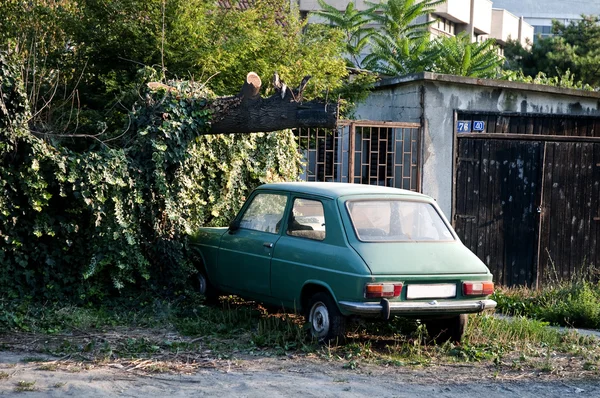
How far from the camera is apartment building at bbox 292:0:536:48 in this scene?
32741mm

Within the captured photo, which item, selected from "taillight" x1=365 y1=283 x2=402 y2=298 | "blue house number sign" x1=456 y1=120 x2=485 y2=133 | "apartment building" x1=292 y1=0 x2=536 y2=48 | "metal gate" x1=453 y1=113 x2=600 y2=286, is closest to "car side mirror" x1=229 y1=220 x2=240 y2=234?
"taillight" x1=365 y1=283 x2=402 y2=298

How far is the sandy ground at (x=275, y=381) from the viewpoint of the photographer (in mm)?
6594

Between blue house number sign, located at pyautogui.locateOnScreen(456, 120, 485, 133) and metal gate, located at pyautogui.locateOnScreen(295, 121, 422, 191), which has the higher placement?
blue house number sign, located at pyautogui.locateOnScreen(456, 120, 485, 133)

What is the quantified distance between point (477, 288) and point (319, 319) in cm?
152

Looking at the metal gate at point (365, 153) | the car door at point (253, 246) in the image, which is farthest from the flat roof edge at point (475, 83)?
the car door at point (253, 246)

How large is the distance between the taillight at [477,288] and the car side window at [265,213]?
6.78 ft

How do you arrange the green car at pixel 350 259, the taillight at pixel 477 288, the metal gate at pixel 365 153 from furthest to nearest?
the metal gate at pixel 365 153
the taillight at pixel 477 288
the green car at pixel 350 259

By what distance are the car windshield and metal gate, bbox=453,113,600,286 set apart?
203 inches

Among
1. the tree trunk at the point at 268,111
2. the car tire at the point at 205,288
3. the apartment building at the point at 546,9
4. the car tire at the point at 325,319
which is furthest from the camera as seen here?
the apartment building at the point at 546,9

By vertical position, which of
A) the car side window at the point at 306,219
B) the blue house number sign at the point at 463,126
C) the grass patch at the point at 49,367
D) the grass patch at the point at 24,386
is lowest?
the grass patch at the point at 49,367

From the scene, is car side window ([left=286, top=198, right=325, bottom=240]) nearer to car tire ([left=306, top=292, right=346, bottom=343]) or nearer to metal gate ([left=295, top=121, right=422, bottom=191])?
car tire ([left=306, top=292, right=346, bottom=343])

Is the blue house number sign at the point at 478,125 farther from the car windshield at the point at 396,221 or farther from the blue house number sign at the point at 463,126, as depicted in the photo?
the car windshield at the point at 396,221

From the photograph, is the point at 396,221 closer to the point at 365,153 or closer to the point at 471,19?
the point at 365,153

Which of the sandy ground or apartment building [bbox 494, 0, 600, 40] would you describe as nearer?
the sandy ground
